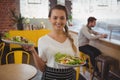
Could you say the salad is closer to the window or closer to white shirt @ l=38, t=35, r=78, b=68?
white shirt @ l=38, t=35, r=78, b=68

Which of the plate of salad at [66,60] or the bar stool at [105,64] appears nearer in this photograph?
the plate of salad at [66,60]

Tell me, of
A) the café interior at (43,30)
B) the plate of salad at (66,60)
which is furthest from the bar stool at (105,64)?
the plate of salad at (66,60)

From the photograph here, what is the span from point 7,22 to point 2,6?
55cm

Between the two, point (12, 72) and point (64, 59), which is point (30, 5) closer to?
point (12, 72)

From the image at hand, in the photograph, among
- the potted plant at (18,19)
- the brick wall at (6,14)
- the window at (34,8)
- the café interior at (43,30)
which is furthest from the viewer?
the window at (34,8)

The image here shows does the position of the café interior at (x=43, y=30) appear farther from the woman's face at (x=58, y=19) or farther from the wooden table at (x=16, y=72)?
the woman's face at (x=58, y=19)

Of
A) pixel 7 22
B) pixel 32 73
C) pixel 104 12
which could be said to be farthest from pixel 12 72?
pixel 7 22

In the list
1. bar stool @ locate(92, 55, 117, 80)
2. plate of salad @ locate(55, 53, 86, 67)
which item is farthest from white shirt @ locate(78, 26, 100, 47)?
plate of salad @ locate(55, 53, 86, 67)

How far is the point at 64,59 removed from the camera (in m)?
1.82

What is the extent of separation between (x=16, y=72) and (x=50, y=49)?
2.87ft

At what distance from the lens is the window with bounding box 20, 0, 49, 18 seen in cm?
748

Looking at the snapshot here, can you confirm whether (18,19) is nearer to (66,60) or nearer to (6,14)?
(6,14)

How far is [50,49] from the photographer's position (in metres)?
1.81

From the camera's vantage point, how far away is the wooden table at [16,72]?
2311mm
